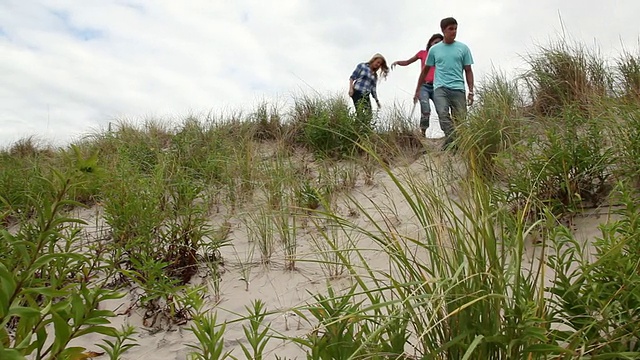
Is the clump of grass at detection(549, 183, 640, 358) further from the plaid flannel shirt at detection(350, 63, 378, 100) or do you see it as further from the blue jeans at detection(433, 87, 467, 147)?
the plaid flannel shirt at detection(350, 63, 378, 100)

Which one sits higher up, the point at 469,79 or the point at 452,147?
the point at 469,79

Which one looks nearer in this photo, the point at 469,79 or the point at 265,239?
the point at 265,239

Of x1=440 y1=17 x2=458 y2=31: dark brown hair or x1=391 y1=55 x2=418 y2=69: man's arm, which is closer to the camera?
x1=440 y1=17 x2=458 y2=31: dark brown hair

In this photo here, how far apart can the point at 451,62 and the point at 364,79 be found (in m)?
2.19

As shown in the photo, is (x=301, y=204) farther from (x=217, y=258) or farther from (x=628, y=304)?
(x=628, y=304)

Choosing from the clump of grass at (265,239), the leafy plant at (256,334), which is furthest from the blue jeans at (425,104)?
the leafy plant at (256,334)

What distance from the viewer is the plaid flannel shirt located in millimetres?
7426

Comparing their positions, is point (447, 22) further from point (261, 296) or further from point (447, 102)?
point (261, 296)

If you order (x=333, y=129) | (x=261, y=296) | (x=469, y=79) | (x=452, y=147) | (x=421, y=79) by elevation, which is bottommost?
(x=261, y=296)

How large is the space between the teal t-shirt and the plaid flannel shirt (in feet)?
6.31

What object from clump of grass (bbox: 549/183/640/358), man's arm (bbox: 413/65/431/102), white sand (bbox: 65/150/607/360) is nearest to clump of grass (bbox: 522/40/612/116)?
man's arm (bbox: 413/65/431/102)

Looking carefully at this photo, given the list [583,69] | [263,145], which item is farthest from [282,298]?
[583,69]

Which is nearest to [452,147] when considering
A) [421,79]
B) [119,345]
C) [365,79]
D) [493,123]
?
[493,123]

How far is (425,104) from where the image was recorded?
6.31 m
